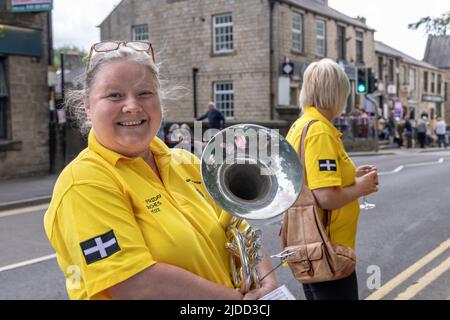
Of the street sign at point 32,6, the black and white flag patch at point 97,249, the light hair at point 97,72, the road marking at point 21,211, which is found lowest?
the road marking at point 21,211

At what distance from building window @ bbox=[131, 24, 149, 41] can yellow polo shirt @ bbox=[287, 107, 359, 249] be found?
2668 centimetres

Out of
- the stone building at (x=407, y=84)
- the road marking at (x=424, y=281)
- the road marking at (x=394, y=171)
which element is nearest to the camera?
the road marking at (x=424, y=281)

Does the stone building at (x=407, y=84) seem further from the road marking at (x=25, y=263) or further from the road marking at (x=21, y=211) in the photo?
the road marking at (x=25, y=263)

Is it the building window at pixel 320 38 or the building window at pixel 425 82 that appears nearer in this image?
the building window at pixel 320 38

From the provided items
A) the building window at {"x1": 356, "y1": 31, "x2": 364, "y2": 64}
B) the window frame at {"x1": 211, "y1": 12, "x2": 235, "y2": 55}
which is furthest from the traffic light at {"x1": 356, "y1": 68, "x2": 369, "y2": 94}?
the building window at {"x1": 356, "y1": 31, "x2": 364, "y2": 64}

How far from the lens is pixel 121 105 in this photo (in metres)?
1.70

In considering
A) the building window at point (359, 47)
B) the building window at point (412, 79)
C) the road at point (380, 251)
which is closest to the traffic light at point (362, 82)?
the road at point (380, 251)

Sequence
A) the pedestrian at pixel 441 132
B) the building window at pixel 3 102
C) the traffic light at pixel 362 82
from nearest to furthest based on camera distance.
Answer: the building window at pixel 3 102, the traffic light at pixel 362 82, the pedestrian at pixel 441 132

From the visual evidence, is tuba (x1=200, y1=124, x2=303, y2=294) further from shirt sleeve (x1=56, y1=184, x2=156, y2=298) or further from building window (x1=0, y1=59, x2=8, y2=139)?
building window (x1=0, y1=59, x2=8, y2=139)

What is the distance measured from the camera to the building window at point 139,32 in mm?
28406

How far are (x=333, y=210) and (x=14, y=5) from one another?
12699mm

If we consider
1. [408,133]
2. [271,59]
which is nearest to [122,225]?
[271,59]

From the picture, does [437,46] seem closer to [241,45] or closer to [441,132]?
[241,45]
